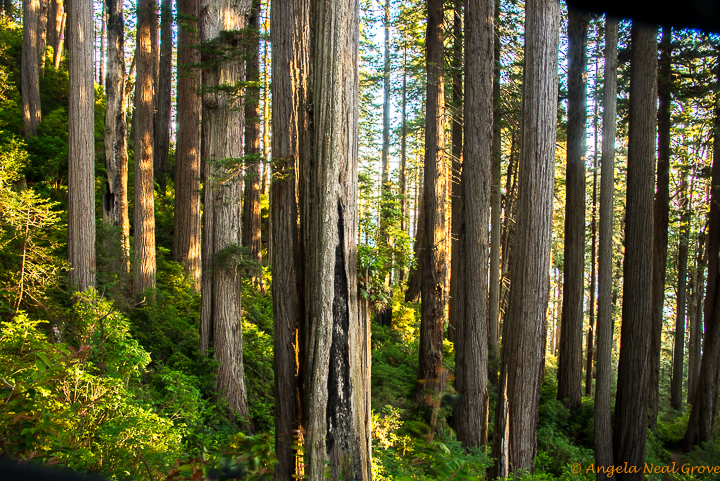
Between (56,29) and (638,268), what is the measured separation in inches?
1180

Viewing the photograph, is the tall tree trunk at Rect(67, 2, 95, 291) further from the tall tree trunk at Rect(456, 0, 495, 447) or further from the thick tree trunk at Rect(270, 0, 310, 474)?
the tall tree trunk at Rect(456, 0, 495, 447)

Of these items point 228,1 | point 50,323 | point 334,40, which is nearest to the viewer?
point 334,40

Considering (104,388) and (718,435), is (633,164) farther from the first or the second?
(104,388)

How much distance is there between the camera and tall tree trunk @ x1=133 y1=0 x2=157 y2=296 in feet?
42.2

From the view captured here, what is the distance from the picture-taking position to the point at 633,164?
1004cm

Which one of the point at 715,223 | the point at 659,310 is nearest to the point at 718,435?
the point at 659,310

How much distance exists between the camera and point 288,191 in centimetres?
493

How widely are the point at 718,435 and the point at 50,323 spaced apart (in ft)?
56.4

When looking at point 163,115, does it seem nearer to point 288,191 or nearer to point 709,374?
point 288,191

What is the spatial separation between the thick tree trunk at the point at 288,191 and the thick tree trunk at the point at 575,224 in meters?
10.6

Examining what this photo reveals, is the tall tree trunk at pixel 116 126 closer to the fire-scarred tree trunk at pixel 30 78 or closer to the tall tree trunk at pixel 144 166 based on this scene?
the tall tree trunk at pixel 144 166

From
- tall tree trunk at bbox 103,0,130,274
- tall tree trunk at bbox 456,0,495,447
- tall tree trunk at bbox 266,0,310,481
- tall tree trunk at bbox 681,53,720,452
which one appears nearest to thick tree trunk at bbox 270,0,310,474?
tall tree trunk at bbox 266,0,310,481

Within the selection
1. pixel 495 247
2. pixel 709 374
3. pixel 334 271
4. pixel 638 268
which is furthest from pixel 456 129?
pixel 334 271

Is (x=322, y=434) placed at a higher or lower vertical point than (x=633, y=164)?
lower
